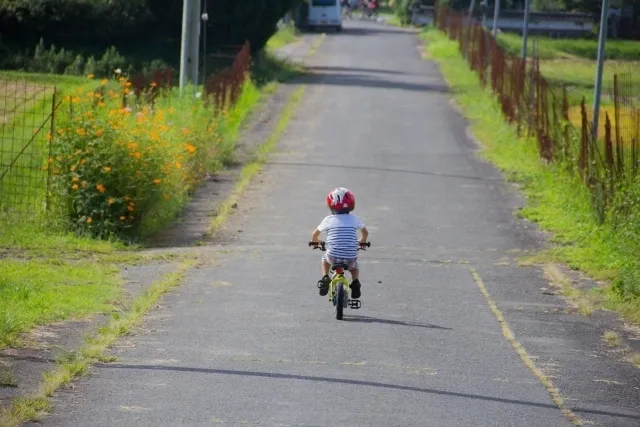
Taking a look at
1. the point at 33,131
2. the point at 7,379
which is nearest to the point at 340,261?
the point at 7,379

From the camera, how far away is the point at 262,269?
51.4ft

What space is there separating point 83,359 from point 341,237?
11.5 feet

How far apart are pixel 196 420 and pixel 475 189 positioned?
56.8 feet

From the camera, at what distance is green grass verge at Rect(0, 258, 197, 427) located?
7770mm

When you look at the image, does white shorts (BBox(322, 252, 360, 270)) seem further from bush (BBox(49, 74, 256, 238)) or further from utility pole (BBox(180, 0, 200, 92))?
utility pole (BBox(180, 0, 200, 92))

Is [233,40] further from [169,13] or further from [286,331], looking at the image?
[286,331]

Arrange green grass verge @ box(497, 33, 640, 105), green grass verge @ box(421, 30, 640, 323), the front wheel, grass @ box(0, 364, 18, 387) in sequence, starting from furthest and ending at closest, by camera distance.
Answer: green grass verge @ box(497, 33, 640, 105)
green grass verge @ box(421, 30, 640, 323)
the front wheel
grass @ box(0, 364, 18, 387)

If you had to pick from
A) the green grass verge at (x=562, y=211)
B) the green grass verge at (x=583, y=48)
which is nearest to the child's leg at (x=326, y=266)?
the green grass verge at (x=562, y=211)

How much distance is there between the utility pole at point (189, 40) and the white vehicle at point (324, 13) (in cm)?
5074

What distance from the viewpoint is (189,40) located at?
1025 inches

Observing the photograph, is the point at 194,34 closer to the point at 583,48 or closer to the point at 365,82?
the point at 583,48

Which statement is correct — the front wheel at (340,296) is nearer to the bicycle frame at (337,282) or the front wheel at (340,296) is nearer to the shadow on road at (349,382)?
the bicycle frame at (337,282)

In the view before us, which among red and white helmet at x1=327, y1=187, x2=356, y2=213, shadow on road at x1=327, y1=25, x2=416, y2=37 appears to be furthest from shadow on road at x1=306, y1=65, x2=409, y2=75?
red and white helmet at x1=327, y1=187, x2=356, y2=213

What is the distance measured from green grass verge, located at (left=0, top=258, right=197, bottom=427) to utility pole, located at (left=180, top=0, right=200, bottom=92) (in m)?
12.1
